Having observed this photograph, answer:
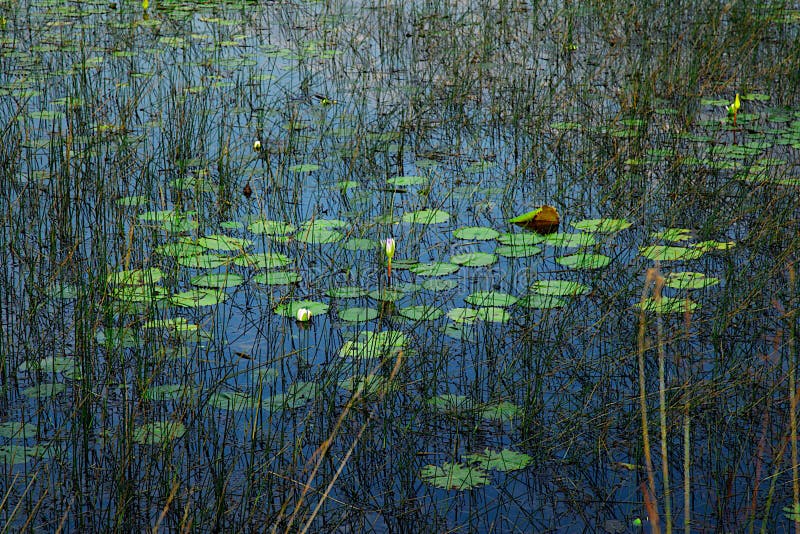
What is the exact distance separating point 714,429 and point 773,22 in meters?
4.74

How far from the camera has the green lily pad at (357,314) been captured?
2912mm

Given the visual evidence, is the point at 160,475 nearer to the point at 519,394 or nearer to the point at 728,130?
the point at 519,394

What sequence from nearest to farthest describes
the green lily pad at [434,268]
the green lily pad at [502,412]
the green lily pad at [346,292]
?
the green lily pad at [502,412]
the green lily pad at [346,292]
the green lily pad at [434,268]

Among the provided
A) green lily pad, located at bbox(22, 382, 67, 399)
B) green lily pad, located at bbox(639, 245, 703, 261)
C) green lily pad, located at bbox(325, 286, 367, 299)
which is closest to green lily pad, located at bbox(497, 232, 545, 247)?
green lily pad, located at bbox(639, 245, 703, 261)

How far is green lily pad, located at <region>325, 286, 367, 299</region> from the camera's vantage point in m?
3.08

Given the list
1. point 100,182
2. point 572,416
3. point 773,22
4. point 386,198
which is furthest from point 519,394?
point 773,22

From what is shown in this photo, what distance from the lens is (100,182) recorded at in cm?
366

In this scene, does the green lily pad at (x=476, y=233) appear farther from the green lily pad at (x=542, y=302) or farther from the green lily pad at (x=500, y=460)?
the green lily pad at (x=500, y=460)

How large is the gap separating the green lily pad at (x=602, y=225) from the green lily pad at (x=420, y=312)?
0.89 metres

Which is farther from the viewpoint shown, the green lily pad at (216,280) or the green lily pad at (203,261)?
the green lily pad at (203,261)

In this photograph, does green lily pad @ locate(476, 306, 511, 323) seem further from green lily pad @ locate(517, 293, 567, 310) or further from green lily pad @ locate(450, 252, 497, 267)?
green lily pad @ locate(450, 252, 497, 267)

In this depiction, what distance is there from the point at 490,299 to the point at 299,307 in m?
0.62

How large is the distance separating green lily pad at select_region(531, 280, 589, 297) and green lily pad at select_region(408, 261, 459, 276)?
32 cm

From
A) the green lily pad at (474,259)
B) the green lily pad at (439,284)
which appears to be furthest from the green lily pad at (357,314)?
the green lily pad at (474,259)
